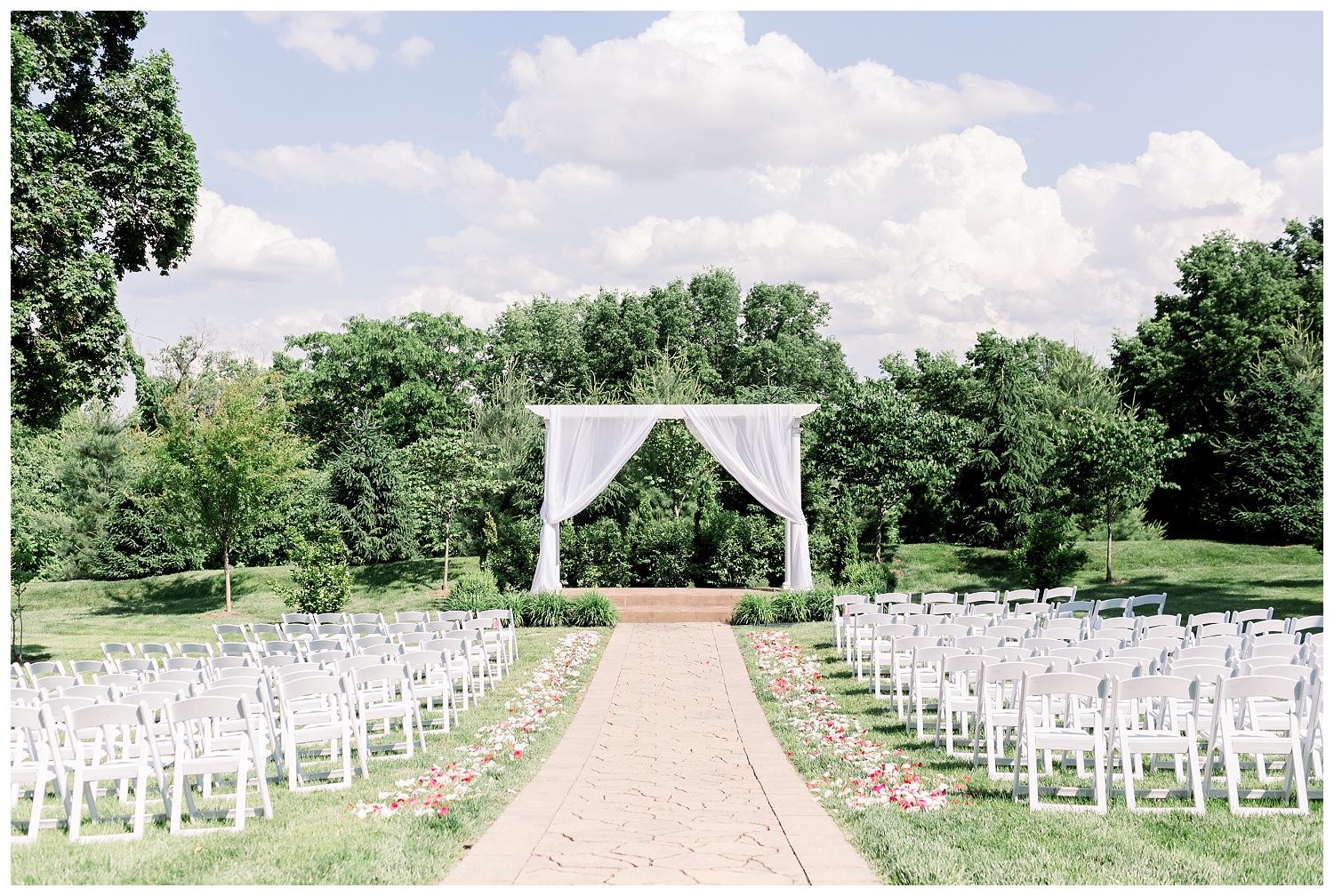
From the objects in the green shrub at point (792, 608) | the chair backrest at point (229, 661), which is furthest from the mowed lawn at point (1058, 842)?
the green shrub at point (792, 608)

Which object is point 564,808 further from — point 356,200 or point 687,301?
point 687,301

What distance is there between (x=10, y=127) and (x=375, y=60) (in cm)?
386

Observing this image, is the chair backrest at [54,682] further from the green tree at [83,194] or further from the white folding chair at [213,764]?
the green tree at [83,194]

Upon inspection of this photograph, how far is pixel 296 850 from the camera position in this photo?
15.1ft

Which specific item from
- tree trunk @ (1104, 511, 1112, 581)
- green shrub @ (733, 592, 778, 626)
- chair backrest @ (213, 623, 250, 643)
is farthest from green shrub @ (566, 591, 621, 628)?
tree trunk @ (1104, 511, 1112, 581)

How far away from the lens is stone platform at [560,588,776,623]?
15156mm

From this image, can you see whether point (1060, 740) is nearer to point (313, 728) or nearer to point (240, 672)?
point (313, 728)

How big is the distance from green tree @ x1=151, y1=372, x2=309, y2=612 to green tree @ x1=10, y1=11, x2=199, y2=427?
6.27 m

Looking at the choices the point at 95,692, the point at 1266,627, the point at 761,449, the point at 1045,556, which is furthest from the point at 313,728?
the point at 1045,556

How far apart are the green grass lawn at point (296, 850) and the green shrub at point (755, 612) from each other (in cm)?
890

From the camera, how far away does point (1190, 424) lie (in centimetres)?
2589

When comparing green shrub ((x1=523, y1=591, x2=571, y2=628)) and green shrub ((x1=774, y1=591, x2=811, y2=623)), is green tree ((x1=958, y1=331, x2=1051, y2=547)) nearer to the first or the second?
green shrub ((x1=774, y1=591, x2=811, y2=623))

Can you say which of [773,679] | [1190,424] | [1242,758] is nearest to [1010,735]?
[1242,758]

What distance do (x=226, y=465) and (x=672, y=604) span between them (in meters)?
9.36
